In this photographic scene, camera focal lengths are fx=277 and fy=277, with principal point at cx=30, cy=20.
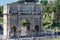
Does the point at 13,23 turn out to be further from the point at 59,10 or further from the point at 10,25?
the point at 59,10

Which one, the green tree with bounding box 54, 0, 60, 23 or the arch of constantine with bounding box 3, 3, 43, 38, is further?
the green tree with bounding box 54, 0, 60, 23

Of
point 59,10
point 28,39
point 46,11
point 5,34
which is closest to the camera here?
point 28,39

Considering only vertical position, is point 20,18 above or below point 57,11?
above

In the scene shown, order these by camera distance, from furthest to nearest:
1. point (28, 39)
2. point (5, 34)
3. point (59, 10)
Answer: point (59, 10), point (5, 34), point (28, 39)

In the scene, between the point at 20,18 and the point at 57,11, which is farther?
the point at 57,11

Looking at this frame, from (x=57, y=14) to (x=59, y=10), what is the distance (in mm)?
686

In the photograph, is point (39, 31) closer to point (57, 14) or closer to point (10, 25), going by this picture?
point (10, 25)

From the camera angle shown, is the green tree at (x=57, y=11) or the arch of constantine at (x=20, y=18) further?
the green tree at (x=57, y=11)

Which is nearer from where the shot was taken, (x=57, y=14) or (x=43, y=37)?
(x=43, y=37)

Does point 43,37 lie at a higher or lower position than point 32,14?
lower

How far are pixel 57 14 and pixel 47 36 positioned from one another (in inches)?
489

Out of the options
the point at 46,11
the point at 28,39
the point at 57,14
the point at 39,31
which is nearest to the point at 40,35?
the point at 39,31

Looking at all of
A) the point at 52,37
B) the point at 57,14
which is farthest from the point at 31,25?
the point at 57,14

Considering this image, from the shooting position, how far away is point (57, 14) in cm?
4238
